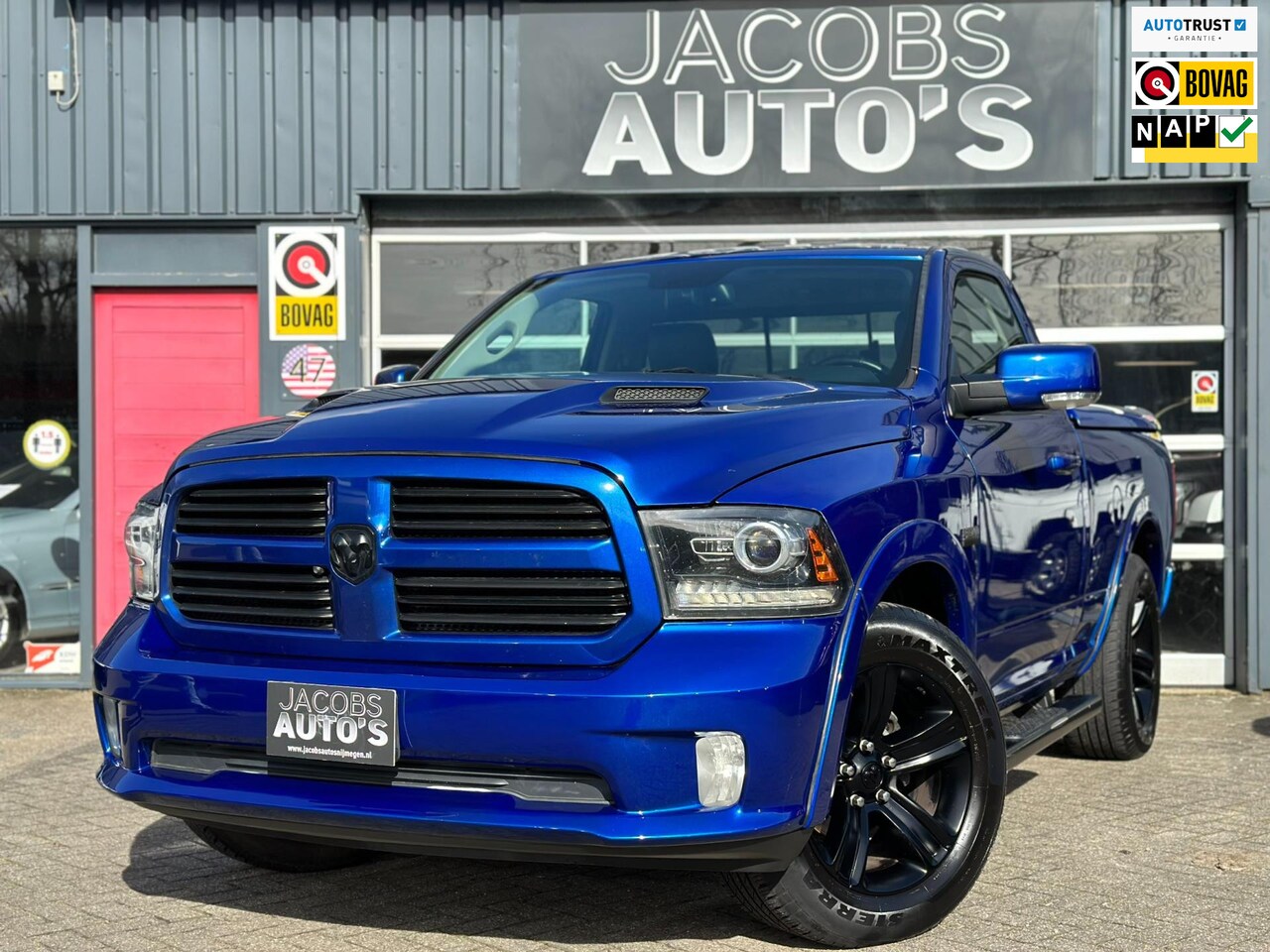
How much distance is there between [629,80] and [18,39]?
3.60m

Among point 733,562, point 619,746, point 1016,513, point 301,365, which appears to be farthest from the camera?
point 301,365

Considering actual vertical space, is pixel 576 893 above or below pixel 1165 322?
below

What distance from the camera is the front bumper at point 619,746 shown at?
3432mm

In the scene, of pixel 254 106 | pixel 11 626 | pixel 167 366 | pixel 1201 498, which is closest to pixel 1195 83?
pixel 1201 498

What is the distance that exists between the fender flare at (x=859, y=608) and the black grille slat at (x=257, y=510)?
123cm

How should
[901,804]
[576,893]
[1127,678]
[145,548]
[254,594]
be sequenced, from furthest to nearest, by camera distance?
[1127,678]
[576,893]
[145,548]
[901,804]
[254,594]

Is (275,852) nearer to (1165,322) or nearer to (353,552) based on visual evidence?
(353,552)

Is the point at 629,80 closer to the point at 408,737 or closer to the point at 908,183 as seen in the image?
the point at 908,183

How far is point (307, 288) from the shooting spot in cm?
955

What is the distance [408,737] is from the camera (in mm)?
3590

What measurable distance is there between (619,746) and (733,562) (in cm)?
47

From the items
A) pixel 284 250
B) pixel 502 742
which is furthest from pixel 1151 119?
pixel 502 742

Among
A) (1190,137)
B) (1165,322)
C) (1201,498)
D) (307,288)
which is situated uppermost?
(1190,137)

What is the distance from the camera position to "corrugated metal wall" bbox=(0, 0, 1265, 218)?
372 inches
